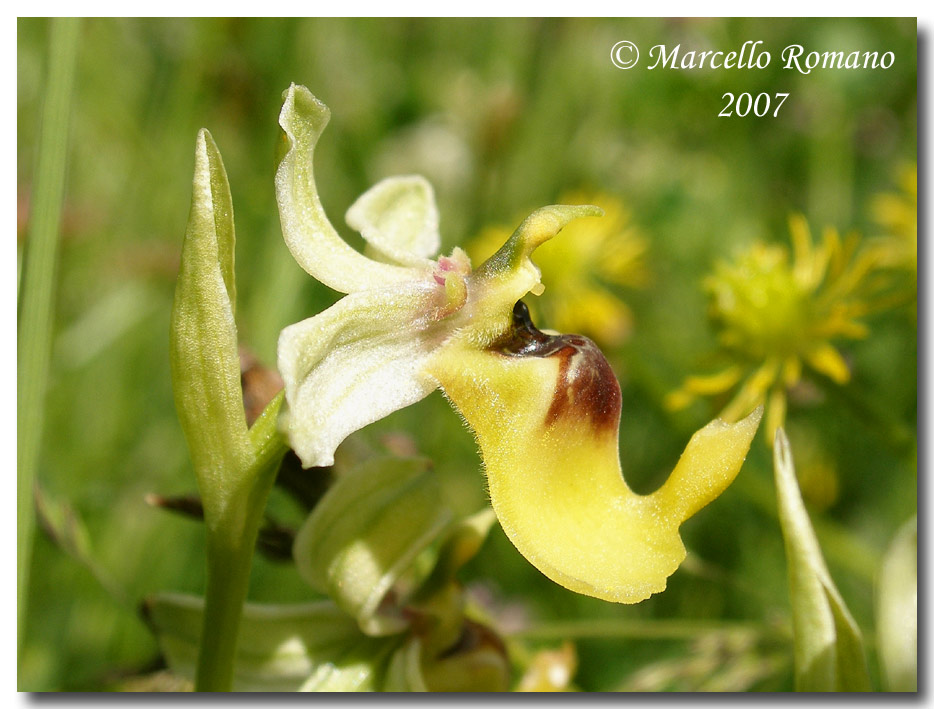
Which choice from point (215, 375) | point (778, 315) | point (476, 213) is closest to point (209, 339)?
point (215, 375)

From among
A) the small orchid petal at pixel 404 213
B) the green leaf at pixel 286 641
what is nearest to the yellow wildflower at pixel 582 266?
the small orchid petal at pixel 404 213

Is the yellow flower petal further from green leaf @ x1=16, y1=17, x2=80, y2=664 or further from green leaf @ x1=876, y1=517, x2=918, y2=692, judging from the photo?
green leaf @ x1=16, y1=17, x2=80, y2=664

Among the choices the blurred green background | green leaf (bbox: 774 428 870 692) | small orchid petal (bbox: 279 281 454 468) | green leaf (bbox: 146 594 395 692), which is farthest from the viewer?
the blurred green background

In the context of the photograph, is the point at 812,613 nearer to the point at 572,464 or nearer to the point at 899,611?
the point at 899,611

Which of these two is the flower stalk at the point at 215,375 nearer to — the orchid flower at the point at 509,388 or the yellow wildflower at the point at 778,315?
the orchid flower at the point at 509,388

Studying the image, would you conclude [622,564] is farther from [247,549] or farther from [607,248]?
[607,248]

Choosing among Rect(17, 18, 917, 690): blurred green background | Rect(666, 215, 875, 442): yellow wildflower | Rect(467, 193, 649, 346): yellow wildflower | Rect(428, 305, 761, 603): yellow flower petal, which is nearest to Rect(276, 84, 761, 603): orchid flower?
Rect(428, 305, 761, 603): yellow flower petal
